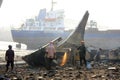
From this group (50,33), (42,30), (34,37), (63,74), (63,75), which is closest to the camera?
(63,75)

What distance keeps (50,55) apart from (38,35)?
58291mm

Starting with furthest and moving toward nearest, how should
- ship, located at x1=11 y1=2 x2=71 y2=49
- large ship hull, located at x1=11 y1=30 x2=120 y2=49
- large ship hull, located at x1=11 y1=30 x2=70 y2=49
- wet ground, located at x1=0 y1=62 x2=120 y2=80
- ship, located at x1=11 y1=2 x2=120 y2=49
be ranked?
1. ship, located at x1=11 y1=2 x2=71 y2=49
2. large ship hull, located at x1=11 y1=30 x2=70 y2=49
3. ship, located at x1=11 y1=2 x2=120 y2=49
4. large ship hull, located at x1=11 y1=30 x2=120 y2=49
5. wet ground, located at x1=0 y1=62 x2=120 y2=80

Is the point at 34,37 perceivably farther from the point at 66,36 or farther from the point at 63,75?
the point at 63,75

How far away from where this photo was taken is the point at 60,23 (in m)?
78.4

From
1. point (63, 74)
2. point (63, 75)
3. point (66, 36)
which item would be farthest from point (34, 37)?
point (63, 75)

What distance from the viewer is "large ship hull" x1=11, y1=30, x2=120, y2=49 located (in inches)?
2518

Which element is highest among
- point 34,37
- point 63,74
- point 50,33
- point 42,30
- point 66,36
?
point 42,30

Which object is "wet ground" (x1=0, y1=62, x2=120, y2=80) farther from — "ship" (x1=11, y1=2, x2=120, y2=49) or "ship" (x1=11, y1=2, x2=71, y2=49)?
"ship" (x1=11, y1=2, x2=71, y2=49)

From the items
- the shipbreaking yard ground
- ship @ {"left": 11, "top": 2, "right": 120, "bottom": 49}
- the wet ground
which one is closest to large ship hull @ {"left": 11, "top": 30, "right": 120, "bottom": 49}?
ship @ {"left": 11, "top": 2, "right": 120, "bottom": 49}

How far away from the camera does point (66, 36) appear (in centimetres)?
7200

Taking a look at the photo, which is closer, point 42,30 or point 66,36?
point 66,36

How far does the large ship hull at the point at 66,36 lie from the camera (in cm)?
6397

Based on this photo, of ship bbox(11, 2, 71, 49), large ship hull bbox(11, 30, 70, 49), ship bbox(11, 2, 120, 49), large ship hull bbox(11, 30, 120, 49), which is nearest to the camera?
large ship hull bbox(11, 30, 120, 49)

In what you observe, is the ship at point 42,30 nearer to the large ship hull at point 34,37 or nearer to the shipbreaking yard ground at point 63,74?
the large ship hull at point 34,37
